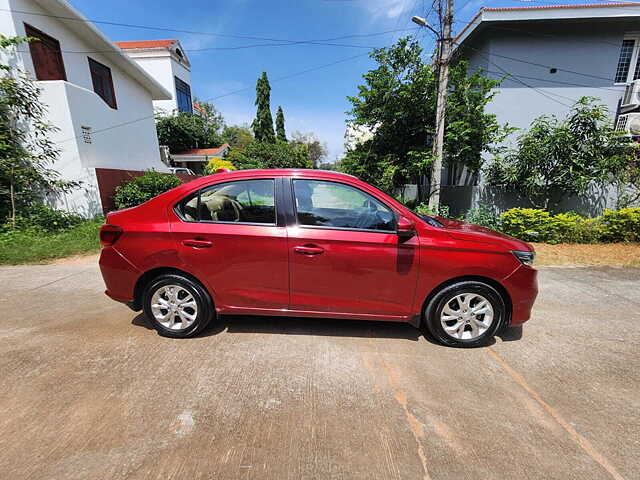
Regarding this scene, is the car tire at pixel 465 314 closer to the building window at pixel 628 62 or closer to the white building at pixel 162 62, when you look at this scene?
the building window at pixel 628 62

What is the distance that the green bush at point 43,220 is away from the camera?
23.8 feet

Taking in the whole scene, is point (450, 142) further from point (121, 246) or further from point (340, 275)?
point (121, 246)

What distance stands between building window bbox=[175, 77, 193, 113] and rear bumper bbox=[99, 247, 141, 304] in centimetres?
2596

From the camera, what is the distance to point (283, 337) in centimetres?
302

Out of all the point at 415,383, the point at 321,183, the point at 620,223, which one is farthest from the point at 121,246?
the point at 620,223

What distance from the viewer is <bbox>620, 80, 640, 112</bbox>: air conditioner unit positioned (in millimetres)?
9492

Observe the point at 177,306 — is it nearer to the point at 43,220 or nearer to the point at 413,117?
the point at 43,220

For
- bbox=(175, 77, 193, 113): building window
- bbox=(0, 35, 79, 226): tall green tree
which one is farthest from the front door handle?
bbox=(175, 77, 193, 113): building window

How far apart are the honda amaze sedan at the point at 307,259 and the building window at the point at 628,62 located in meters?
13.1

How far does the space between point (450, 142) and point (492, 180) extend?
1760mm

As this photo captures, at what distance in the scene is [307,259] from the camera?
8.82ft

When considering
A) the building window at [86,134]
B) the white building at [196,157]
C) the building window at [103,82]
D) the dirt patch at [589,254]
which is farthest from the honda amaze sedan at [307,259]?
the white building at [196,157]

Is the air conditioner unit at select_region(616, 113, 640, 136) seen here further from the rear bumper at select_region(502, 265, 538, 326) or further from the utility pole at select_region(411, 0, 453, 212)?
the rear bumper at select_region(502, 265, 538, 326)

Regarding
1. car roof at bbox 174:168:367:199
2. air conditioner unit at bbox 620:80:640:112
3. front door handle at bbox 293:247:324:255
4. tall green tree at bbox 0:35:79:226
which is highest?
air conditioner unit at bbox 620:80:640:112
